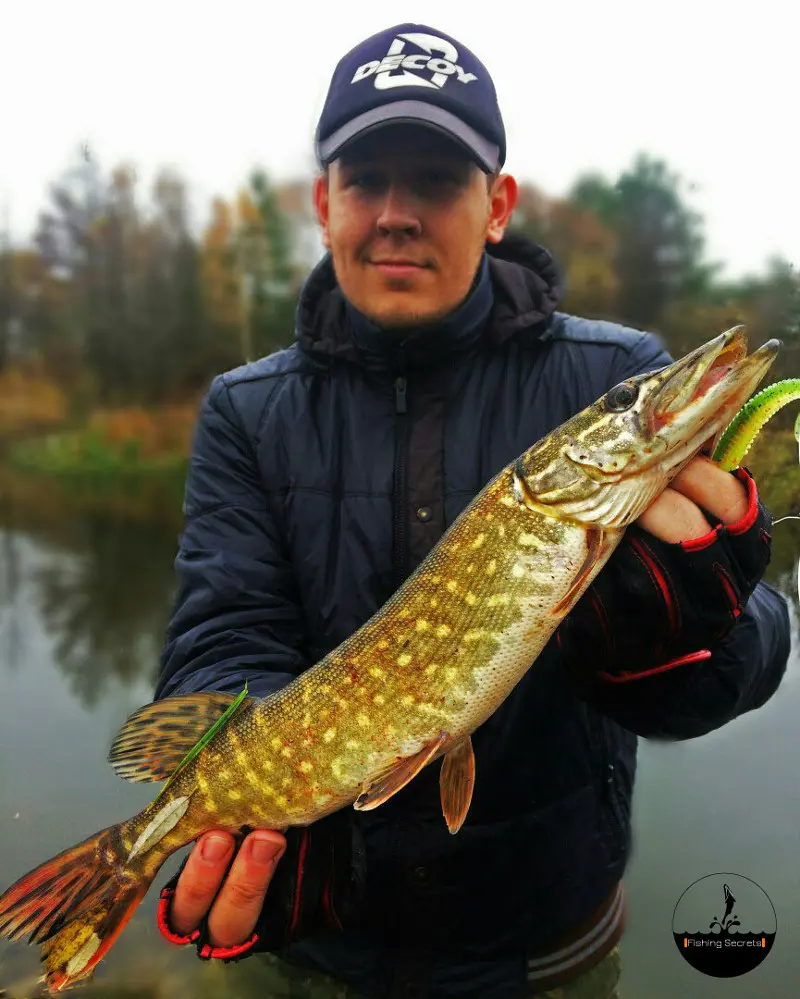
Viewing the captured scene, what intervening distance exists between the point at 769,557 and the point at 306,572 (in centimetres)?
80

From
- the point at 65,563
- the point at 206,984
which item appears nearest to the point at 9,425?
the point at 65,563

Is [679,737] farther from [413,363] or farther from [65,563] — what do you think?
[65,563]

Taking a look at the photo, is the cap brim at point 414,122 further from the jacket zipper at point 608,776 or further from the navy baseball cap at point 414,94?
the jacket zipper at point 608,776

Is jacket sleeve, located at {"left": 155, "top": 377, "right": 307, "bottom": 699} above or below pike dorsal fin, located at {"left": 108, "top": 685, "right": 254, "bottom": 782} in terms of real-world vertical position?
above

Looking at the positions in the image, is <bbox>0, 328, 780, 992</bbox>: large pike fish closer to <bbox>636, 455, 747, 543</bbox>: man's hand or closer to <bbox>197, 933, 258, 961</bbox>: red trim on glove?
<bbox>636, 455, 747, 543</bbox>: man's hand

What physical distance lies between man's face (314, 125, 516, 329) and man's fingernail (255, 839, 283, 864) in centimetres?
94

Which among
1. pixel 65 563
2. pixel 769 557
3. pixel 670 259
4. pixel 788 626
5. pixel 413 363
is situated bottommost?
pixel 65 563

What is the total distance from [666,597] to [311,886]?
78 cm

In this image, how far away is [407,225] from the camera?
128cm

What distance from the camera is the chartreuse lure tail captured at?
87 cm

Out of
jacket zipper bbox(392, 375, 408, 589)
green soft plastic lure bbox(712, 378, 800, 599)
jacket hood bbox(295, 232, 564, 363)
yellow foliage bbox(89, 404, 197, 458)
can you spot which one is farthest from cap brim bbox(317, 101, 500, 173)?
yellow foliage bbox(89, 404, 197, 458)

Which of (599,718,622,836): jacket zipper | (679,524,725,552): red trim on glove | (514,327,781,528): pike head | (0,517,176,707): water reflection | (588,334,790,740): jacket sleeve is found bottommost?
(0,517,176,707): water reflection

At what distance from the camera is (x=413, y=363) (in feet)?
4.53

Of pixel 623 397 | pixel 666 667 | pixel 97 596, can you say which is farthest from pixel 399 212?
pixel 97 596
